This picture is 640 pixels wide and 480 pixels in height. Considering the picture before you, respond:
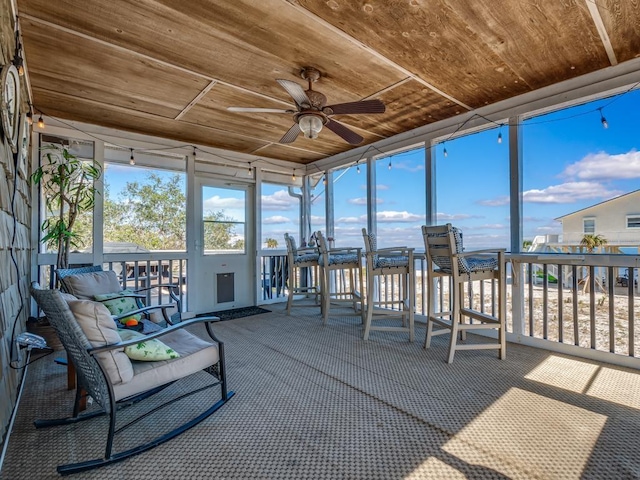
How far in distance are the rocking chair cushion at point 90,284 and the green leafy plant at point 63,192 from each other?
0.81m

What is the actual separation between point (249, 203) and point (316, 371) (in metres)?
3.53

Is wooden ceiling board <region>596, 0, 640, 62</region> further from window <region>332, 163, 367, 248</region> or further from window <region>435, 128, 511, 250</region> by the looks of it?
window <region>332, 163, 367, 248</region>

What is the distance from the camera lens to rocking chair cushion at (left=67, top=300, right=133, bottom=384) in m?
1.55

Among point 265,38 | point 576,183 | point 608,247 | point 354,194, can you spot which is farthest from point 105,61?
point 608,247

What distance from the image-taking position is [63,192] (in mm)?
3371

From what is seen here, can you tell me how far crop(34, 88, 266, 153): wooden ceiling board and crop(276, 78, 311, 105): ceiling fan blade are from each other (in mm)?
2055

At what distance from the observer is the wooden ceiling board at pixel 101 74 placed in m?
2.44

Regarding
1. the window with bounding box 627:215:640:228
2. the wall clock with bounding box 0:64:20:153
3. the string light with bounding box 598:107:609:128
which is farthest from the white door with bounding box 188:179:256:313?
the window with bounding box 627:215:640:228

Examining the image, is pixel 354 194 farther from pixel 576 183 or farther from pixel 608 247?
pixel 608 247

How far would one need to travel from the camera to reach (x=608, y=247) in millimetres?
2900

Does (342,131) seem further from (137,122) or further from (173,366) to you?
(137,122)

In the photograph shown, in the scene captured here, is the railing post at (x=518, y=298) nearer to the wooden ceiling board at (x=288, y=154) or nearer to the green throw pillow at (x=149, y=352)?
the green throw pillow at (x=149, y=352)

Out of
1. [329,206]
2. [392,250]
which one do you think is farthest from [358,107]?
[329,206]

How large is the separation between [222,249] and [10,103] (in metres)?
3.37
